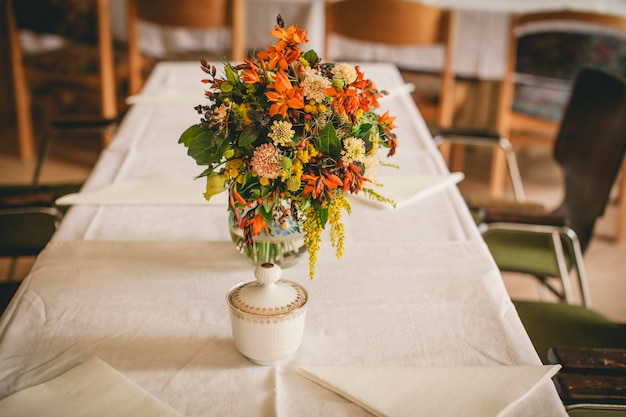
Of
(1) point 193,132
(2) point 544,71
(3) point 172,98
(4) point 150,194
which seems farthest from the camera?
(2) point 544,71

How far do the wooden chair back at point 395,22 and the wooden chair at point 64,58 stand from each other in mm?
1163

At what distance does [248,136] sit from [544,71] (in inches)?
96.8

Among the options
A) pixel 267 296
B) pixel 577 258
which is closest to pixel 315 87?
pixel 267 296

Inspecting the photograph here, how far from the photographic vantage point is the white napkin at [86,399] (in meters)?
0.86

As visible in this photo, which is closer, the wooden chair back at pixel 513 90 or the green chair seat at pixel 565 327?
the green chair seat at pixel 565 327

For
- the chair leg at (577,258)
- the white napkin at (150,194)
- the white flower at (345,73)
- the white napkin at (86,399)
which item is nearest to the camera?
the white napkin at (86,399)

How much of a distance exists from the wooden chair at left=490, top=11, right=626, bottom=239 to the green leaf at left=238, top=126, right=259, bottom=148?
2.14 m

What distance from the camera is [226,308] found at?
1.10 meters

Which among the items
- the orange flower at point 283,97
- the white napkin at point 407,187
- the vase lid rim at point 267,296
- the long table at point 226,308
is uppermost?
the orange flower at point 283,97

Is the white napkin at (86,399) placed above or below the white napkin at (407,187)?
below

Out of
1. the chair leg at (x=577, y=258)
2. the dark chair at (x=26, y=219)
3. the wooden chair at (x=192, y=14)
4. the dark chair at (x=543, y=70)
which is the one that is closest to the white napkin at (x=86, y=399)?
the dark chair at (x=26, y=219)

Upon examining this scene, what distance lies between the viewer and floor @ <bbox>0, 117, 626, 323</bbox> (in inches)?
98.8

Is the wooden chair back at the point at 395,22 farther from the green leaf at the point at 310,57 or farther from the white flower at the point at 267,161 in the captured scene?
the white flower at the point at 267,161

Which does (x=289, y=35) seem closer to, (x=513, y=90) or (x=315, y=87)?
(x=315, y=87)
